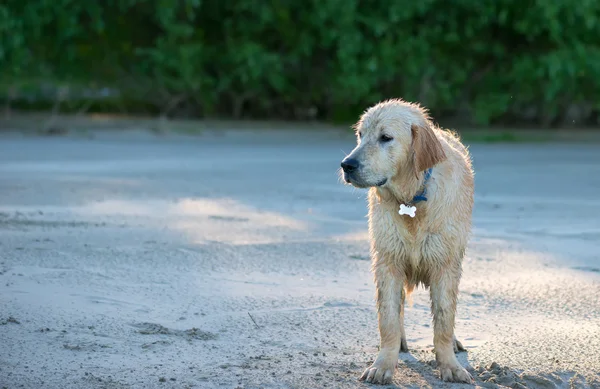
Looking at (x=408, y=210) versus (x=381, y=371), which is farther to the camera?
(x=408, y=210)

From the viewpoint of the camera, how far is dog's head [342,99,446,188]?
5.32 m

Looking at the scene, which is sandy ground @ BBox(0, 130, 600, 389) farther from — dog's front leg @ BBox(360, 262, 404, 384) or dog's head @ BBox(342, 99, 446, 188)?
dog's head @ BBox(342, 99, 446, 188)

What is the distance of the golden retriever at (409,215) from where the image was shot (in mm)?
5332

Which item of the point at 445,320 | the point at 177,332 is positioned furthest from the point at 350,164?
the point at 177,332

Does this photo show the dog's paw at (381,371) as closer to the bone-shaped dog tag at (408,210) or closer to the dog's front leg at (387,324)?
the dog's front leg at (387,324)

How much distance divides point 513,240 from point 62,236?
3.77m

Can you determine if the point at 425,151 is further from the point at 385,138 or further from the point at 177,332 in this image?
the point at 177,332

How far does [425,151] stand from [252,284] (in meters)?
2.11

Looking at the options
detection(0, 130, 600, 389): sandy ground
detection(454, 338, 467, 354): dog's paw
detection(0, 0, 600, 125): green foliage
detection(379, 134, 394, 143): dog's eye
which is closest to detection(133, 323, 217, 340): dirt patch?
detection(0, 130, 600, 389): sandy ground

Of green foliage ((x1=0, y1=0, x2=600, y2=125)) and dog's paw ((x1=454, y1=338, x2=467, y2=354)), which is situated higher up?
green foliage ((x1=0, y1=0, x2=600, y2=125))

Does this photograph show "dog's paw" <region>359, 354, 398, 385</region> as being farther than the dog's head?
No

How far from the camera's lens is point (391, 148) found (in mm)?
5402

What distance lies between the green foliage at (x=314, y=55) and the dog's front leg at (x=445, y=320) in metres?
11.4

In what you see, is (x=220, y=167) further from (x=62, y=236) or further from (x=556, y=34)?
(x=556, y=34)
